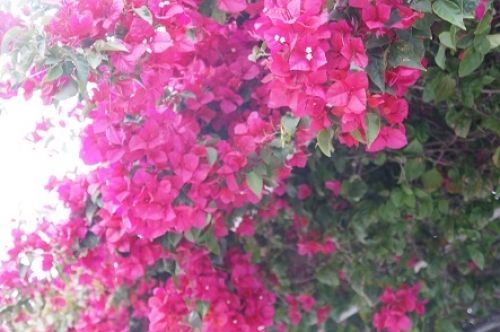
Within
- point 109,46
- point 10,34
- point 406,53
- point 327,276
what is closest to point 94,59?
point 109,46

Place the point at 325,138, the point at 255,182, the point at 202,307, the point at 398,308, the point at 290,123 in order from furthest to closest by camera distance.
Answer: the point at 398,308
the point at 202,307
the point at 255,182
the point at 290,123
the point at 325,138

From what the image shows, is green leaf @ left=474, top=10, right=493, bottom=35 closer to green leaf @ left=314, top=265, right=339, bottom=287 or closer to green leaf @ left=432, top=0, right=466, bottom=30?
green leaf @ left=432, top=0, right=466, bottom=30

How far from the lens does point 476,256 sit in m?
1.31

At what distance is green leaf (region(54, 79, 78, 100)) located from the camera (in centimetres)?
80

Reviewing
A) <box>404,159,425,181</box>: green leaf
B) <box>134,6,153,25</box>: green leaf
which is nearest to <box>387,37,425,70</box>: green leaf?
A: <box>134,6,153,25</box>: green leaf

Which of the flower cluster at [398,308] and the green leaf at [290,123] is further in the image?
the flower cluster at [398,308]

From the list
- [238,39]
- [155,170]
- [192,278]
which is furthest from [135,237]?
[238,39]

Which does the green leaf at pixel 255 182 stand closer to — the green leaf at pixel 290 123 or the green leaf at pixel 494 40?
the green leaf at pixel 290 123

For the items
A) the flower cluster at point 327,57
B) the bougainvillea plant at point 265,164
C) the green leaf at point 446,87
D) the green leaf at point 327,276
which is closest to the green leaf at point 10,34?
the bougainvillea plant at point 265,164

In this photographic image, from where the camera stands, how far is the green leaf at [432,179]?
126 centimetres

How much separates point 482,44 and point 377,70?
0.66 feet

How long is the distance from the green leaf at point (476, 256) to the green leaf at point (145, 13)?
953 millimetres

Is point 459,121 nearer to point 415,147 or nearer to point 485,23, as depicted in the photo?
point 415,147

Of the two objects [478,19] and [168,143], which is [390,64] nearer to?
[478,19]
